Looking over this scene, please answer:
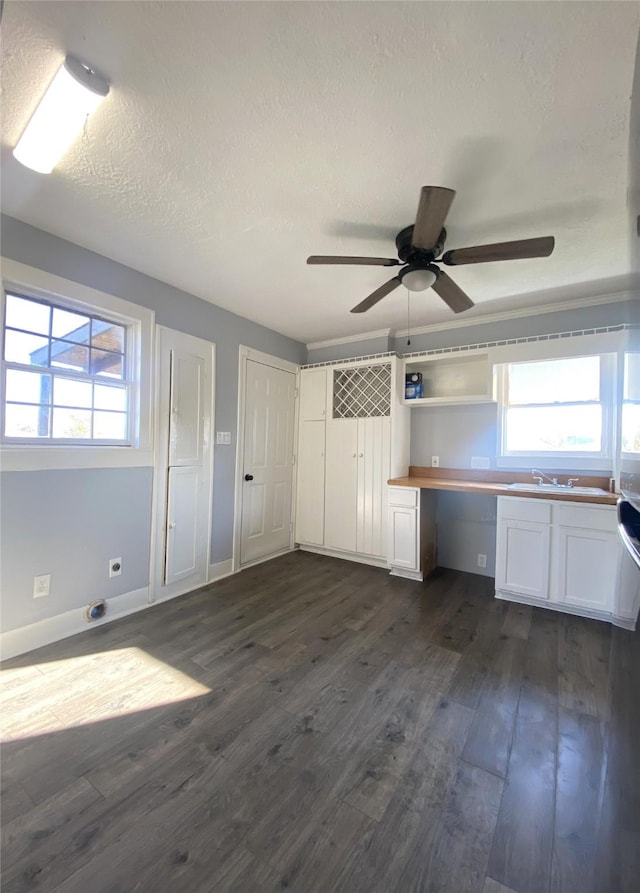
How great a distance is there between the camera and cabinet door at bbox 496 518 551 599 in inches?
108

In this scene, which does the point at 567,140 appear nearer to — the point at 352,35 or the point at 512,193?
the point at 512,193

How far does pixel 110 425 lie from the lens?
2.55 meters

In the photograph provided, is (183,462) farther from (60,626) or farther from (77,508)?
(60,626)

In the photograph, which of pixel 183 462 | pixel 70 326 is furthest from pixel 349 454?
pixel 70 326

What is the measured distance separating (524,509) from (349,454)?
1.72m

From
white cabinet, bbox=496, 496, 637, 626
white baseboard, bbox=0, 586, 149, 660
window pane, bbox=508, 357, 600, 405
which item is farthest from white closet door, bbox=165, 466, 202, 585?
window pane, bbox=508, 357, 600, 405

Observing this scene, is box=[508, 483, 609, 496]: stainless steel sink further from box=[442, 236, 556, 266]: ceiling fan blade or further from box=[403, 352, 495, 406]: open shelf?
box=[442, 236, 556, 266]: ceiling fan blade

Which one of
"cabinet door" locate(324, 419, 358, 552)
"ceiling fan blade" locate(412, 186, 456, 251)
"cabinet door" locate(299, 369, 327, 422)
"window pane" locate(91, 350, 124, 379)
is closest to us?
"ceiling fan blade" locate(412, 186, 456, 251)

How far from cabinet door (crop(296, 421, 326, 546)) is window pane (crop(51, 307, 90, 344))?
7.62ft

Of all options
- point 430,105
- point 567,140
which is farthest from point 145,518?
point 567,140

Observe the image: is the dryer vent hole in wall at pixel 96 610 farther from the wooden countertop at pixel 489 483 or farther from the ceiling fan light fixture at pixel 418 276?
the ceiling fan light fixture at pixel 418 276

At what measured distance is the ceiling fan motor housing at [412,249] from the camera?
6.40 feet

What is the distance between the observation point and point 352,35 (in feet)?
3.74

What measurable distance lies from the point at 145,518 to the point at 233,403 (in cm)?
130
